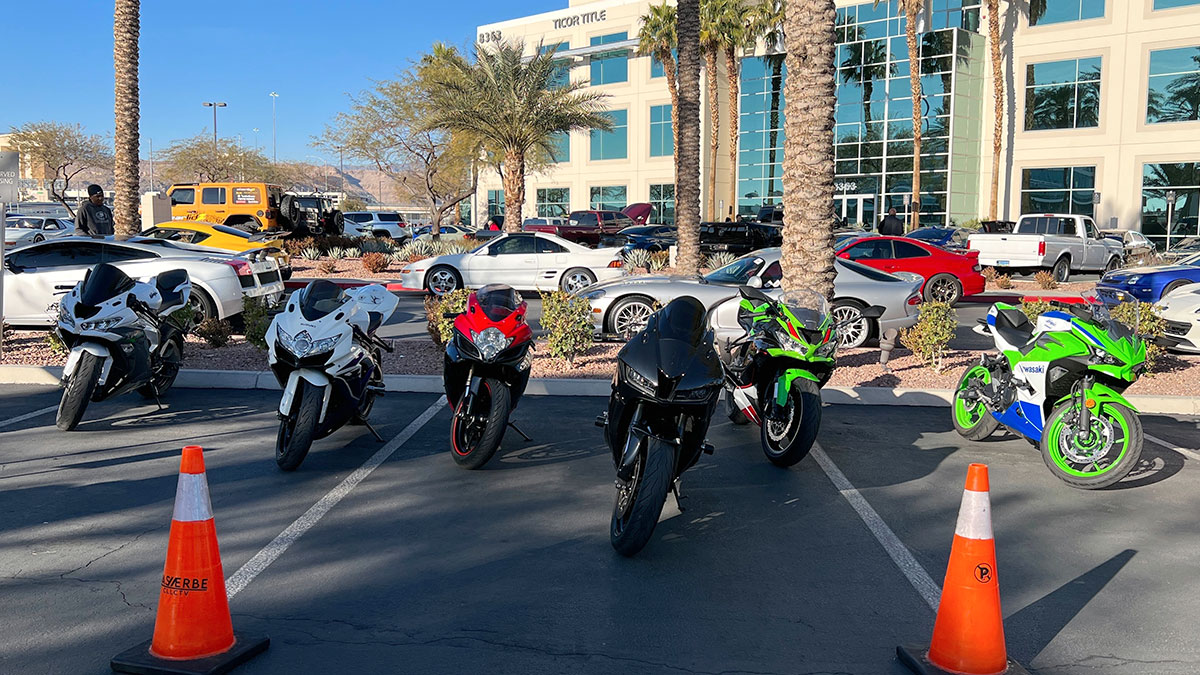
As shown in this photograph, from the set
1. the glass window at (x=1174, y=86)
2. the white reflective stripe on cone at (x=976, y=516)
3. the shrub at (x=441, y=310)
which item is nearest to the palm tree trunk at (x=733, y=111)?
the glass window at (x=1174, y=86)

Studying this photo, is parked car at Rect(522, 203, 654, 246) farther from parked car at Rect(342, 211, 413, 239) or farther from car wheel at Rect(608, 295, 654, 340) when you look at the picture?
car wheel at Rect(608, 295, 654, 340)

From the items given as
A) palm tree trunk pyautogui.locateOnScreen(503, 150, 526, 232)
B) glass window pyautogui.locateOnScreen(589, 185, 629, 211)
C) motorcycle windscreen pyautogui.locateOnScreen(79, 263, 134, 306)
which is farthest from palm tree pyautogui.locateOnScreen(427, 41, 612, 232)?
glass window pyautogui.locateOnScreen(589, 185, 629, 211)

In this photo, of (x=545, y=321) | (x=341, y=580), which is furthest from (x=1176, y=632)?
(x=545, y=321)

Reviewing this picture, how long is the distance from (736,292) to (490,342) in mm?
5716

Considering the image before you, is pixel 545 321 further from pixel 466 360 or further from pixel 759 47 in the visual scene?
pixel 759 47

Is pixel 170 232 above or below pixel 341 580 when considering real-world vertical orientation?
above

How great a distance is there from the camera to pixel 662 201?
55.1m

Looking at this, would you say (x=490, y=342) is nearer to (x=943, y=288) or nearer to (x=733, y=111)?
(x=943, y=288)

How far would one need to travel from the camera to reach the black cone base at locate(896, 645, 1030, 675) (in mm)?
3668

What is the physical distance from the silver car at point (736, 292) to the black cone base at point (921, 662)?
296 inches

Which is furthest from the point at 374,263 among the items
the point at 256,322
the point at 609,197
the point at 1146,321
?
the point at 609,197

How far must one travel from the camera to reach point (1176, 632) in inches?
164

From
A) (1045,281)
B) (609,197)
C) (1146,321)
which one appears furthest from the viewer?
(609,197)

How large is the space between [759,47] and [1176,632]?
161ft
